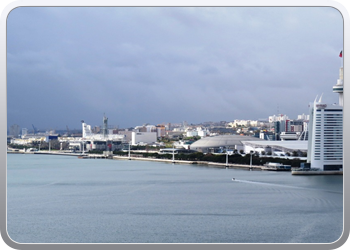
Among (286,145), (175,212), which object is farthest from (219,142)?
(175,212)

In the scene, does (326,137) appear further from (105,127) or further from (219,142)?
(105,127)

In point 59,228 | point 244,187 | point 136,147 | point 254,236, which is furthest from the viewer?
point 136,147

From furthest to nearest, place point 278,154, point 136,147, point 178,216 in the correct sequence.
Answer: point 136,147 → point 278,154 → point 178,216

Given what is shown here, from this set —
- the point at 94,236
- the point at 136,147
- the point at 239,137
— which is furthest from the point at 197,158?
the point at 94,236

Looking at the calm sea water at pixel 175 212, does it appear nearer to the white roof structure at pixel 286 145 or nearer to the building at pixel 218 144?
the white roof structure at pixel 286 145
